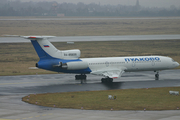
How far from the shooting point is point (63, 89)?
1614 inches

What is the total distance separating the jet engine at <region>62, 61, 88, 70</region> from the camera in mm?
A: 45103

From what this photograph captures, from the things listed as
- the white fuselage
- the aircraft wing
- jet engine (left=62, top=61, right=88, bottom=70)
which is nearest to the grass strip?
the aircraft wing

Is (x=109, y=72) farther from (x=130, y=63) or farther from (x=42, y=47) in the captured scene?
(x=42, y=47)

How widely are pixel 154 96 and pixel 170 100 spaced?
2.60 m

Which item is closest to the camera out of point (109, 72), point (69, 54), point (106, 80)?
point (69, 54)

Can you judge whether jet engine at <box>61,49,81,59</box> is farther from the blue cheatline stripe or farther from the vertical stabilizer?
the blue cheatline stripe

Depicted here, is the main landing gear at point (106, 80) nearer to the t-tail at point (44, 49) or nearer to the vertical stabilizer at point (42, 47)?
the t-tail at point (44, 49)

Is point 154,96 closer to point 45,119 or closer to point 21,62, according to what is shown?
point 45,119

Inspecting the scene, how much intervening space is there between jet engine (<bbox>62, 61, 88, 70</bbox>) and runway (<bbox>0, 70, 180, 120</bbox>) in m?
2.30

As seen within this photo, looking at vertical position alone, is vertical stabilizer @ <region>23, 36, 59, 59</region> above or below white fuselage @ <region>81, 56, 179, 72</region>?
above

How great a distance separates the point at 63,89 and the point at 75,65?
5781mm

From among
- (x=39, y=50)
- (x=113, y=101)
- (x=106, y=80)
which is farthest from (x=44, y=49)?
(x=113, y=101)

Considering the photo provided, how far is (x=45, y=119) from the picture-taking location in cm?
2514

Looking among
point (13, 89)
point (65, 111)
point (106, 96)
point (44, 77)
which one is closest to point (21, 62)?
point (44, 77)
